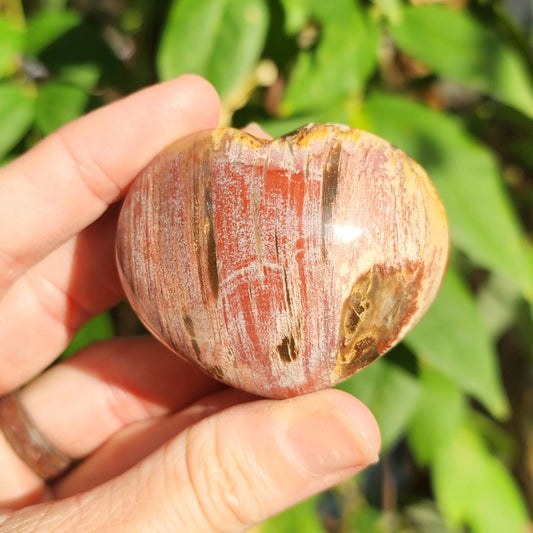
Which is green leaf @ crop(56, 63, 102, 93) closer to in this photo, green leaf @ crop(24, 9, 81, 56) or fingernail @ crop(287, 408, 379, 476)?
green leaf @ crop(24, 9, 81, 56)

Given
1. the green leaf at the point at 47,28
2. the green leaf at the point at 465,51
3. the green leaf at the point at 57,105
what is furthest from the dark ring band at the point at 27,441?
the green leaf at the point at 465,51

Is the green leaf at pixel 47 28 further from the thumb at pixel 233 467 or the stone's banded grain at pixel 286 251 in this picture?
the thumb at pixel 233 467

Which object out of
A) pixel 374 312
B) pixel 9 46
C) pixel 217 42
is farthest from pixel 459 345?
pixel 9 46

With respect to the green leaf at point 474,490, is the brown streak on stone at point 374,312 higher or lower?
higher

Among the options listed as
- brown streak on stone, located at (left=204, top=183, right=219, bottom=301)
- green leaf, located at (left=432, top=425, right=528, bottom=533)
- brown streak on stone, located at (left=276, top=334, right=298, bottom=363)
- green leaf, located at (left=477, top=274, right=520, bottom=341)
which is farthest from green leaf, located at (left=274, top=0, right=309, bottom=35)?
green leaf, located at (left=432, top=425, right=528, bottom=533)

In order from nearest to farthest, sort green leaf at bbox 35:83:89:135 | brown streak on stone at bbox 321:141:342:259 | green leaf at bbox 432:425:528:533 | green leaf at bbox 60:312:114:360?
1. brown streak on stone at bbox 321:141:342:259
2. green leaf at bbox 35:83:89:135
3. green leaf at bbox 60:312:114:360
4. green leaf at bbox 432:425:528:533

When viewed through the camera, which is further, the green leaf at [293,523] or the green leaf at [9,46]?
the green leaf at [293,523]
